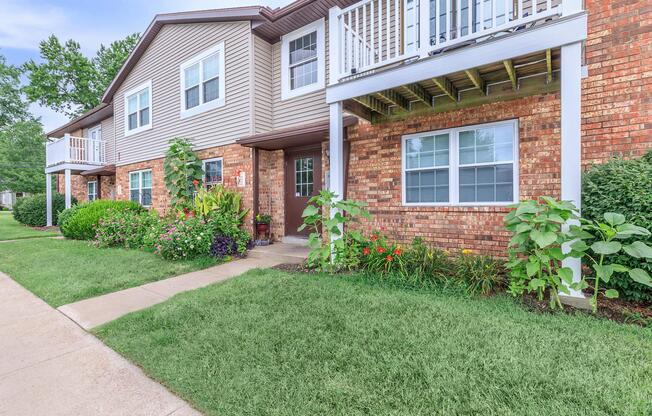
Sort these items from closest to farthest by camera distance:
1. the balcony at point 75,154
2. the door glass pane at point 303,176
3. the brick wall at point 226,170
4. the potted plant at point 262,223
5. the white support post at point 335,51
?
1. the white support post at point 335,51
2. the door glass pane at point 303,176
3. the potted plant at point 262,223
4. the brick wall at point 226,170
5. the balcony at point 75,154

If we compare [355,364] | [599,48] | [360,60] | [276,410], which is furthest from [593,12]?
[276,410]

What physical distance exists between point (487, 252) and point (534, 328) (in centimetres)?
217

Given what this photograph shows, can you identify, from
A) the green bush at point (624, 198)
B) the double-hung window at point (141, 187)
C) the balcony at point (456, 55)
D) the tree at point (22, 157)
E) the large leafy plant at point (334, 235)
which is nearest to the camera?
the green bush at point (624, 198)

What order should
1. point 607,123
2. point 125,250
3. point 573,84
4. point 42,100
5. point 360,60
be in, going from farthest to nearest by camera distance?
point 42,100
point 125,250
point 360,60
point 607,123
point 573,84

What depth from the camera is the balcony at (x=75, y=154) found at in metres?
13.6

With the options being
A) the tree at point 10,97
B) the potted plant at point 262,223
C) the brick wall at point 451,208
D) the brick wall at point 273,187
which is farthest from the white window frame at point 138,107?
the tree at point 10,97

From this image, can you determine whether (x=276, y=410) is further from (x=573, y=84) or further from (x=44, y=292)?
(x=44, y=292)

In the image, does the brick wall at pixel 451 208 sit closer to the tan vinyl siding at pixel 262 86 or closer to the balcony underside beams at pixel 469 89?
the balcony underside beams at pixel 469 89

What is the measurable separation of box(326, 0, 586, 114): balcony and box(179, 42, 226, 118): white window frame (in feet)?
14.5

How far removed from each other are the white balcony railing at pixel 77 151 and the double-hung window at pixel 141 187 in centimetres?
402

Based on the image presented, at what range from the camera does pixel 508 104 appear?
15.7 ft

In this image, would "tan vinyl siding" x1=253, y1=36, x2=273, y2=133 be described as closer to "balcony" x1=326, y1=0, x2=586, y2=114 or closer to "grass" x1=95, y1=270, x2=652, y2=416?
"balcony" x1=326, y1=0, x2=586, y2=114

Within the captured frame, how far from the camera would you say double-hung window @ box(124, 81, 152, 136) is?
36.2 feet

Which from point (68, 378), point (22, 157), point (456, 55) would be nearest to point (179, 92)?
point (456, 55)
